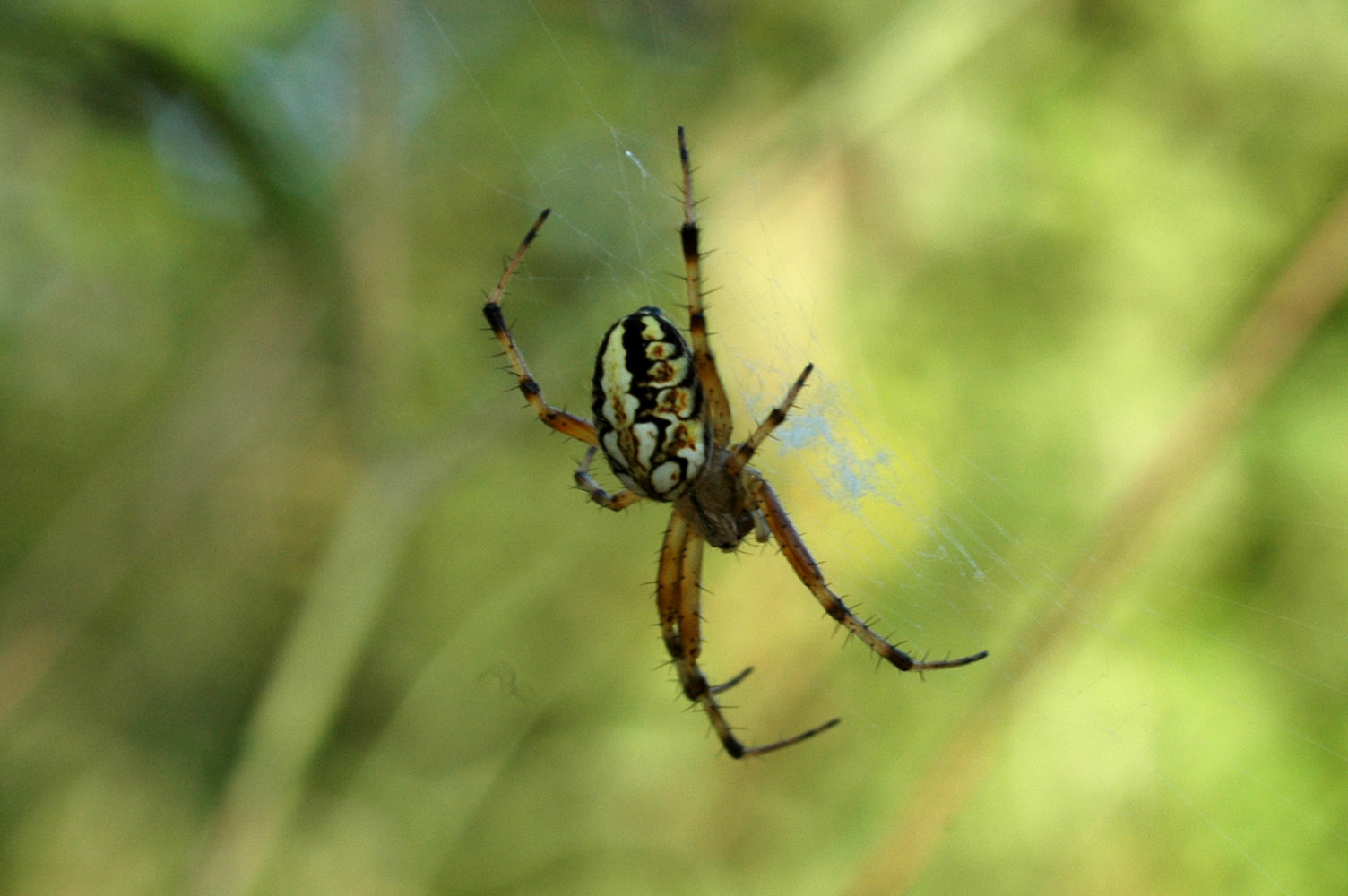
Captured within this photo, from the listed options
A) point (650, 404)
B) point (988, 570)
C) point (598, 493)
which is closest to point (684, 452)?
point (650, 404)

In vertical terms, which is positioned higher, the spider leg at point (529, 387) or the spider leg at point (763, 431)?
the spider leg at point (529, 387)

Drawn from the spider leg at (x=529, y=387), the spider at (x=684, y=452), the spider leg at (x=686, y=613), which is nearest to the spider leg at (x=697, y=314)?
the spider at (x=684, y=452)

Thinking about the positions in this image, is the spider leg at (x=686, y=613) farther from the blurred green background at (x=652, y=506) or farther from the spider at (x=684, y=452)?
the blurred green background at (x=652, y=506)

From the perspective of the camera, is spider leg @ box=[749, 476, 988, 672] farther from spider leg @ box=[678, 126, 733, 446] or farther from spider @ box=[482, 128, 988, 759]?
spider leg @ box=[678, 126, 733, 446]

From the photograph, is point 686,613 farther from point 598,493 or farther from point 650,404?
point 650,404

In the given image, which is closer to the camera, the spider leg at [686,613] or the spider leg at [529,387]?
the spider leg at [529,387]
